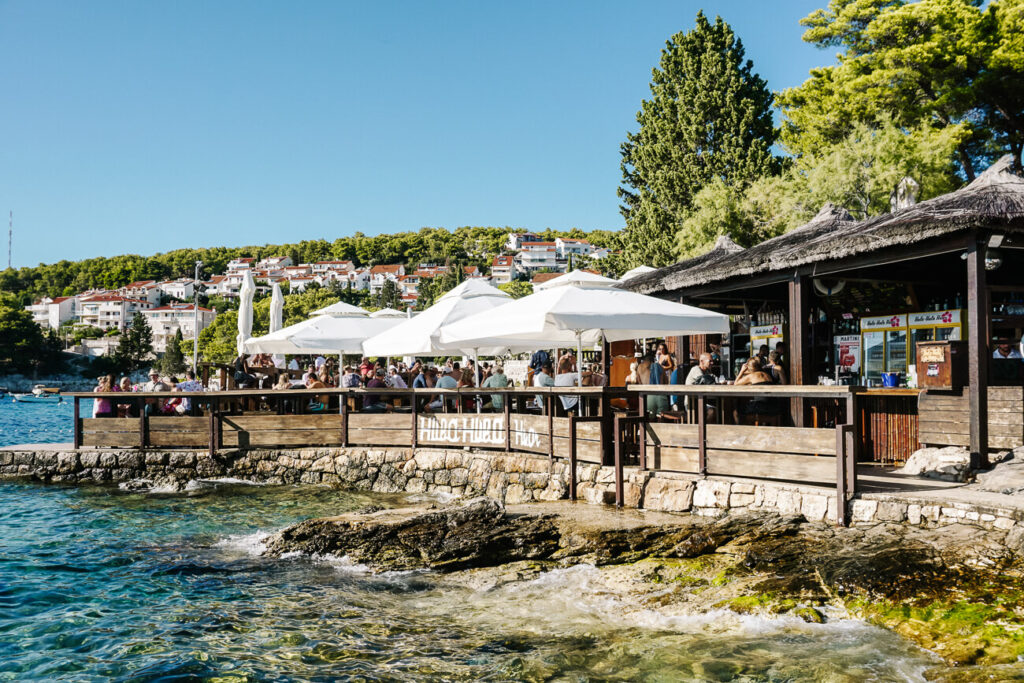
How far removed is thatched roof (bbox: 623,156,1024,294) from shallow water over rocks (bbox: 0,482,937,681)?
5005 millimetres

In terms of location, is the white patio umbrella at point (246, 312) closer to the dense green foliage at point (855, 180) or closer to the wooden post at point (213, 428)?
the wooden post at point (213, 428)

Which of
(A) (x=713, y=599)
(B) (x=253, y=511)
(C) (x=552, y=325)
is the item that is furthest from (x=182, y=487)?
(A) (x=713, y=599)

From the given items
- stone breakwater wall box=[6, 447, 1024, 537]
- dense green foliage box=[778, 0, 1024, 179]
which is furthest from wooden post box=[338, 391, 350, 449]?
dense green foliage box=[778, 0, 1024, 179]

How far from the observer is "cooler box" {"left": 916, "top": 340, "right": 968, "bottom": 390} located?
8.79 m

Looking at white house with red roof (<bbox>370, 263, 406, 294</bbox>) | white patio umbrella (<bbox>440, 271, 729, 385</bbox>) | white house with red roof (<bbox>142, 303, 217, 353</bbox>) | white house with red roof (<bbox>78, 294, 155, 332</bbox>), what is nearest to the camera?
white patio umbrella (<bbox>440, 271, 729, 385</bbox>)

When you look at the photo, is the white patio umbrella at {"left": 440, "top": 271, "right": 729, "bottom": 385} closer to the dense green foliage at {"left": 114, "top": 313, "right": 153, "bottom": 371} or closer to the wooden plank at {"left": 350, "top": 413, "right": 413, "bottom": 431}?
the wooden plank at {"left": 350, "top": 413, "right": 413, "bottom": 431}

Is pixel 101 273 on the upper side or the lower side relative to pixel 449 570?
upper

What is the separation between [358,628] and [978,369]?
6857mm

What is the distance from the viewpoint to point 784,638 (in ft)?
17.7

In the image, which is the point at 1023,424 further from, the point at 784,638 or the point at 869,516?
the point at 784,638

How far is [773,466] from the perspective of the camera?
8008mm

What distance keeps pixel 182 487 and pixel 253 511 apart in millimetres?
2814

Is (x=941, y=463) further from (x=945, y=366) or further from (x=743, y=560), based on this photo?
(x=743, y=560)

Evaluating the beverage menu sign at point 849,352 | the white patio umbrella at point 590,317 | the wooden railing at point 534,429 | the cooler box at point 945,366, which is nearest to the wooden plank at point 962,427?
the cooler box at point 945,366
